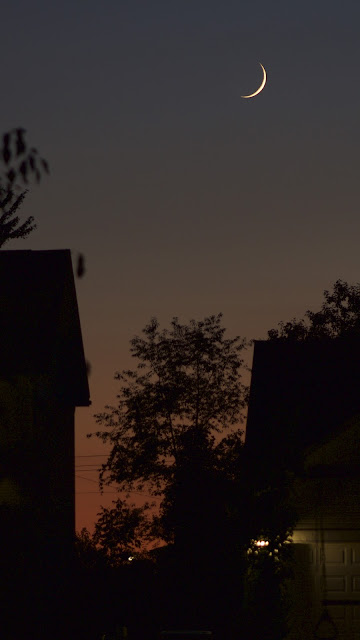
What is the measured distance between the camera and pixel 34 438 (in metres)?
22.0

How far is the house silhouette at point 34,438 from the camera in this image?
2020 cm

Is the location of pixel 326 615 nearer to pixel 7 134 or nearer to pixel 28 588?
pixel 28 588

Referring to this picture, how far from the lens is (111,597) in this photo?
78.9ft

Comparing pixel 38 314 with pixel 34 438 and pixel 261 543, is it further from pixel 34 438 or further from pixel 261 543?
pixel 261 543

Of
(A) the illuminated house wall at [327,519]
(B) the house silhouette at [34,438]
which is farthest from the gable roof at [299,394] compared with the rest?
(B) the house silhouette at [34,438]

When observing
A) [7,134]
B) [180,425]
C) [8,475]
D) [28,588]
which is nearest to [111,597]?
[28,588]

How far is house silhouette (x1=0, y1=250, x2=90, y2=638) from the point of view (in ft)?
66.3

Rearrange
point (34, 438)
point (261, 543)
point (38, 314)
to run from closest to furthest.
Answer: point (261, 543) < point (34, 438) < point (38, 314)

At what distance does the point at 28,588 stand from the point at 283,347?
894cm

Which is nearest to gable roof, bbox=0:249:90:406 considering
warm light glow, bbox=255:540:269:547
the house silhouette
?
the house silhouette

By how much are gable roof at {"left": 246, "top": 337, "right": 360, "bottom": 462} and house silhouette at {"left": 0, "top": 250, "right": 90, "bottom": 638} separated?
15.5ft

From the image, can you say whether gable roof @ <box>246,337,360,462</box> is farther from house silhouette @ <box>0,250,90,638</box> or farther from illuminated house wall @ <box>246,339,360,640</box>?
house silhouette @ <box>0,250,90,638</box>

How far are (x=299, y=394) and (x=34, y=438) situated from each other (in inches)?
221

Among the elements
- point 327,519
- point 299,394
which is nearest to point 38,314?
point 299,394
